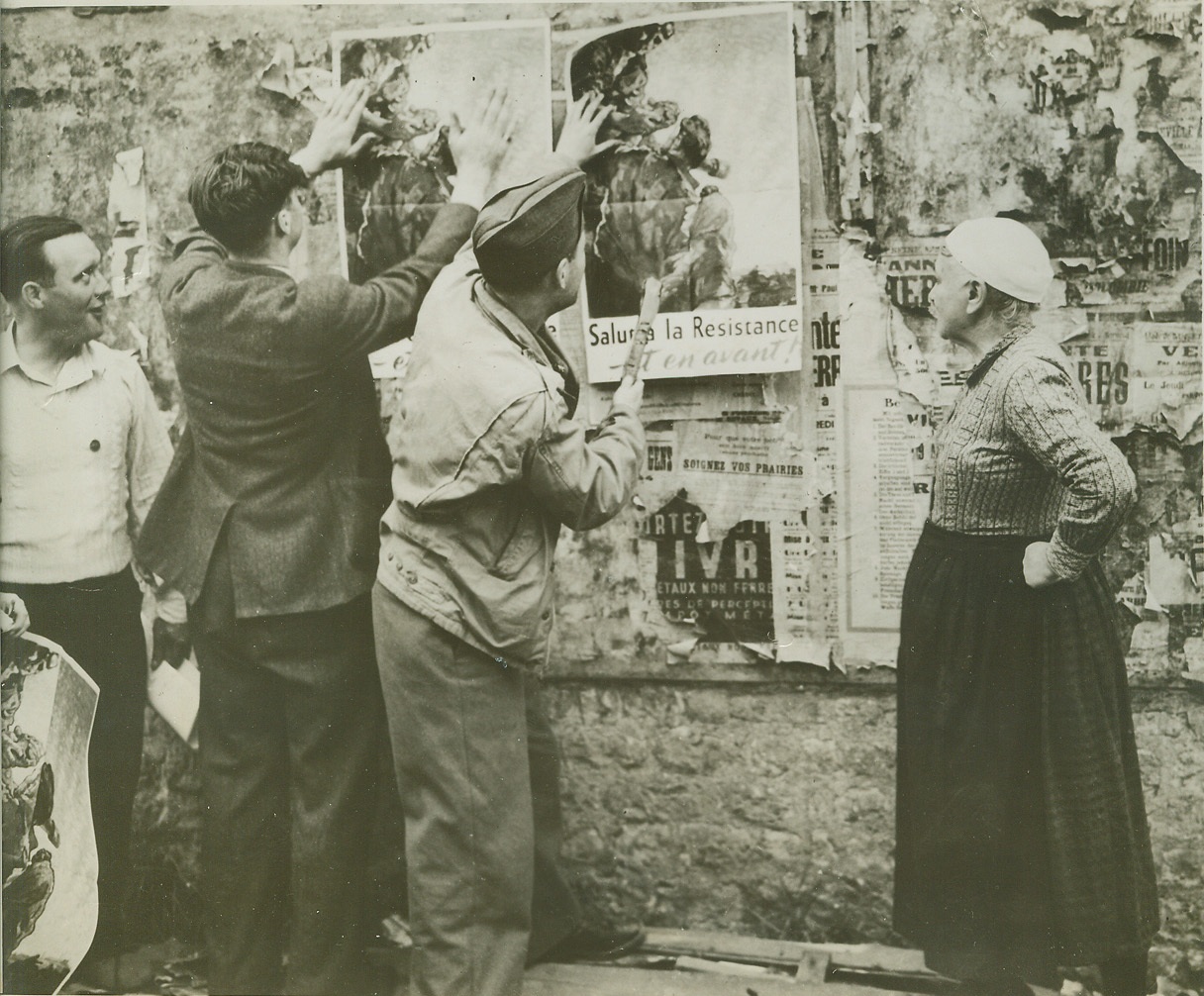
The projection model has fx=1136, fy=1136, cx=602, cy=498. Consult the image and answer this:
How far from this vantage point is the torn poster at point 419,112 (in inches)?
122

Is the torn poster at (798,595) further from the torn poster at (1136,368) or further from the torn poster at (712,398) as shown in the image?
the torn poster at (1136,368)

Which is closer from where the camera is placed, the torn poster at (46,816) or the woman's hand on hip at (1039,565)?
the woman's hand on hip at (1039,565)

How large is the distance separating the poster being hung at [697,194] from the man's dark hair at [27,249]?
154 centimetres

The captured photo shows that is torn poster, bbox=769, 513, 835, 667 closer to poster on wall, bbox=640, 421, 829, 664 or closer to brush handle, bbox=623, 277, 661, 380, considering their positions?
poster on wall, bbox=640, 421, 829, 664

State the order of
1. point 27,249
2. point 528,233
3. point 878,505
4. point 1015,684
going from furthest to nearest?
point 27,249
point 878,505
point 1015,684
point 528,233

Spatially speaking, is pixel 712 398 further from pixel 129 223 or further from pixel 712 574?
pixel 129 223

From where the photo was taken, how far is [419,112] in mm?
3143

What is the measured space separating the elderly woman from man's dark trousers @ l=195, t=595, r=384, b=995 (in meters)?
1.52

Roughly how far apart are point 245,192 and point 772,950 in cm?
254

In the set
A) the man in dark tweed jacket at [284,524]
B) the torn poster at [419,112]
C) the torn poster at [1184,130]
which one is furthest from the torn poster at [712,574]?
the torn poster at [1184,130]

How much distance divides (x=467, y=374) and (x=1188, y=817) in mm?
2200

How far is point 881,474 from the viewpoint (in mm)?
3023

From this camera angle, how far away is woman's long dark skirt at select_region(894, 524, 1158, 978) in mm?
2895

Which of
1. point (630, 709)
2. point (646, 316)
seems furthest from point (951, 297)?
point (630, 709)
